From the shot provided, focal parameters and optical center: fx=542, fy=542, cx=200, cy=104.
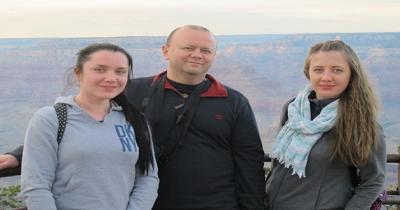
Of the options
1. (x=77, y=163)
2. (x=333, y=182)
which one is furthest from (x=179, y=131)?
(x=333, y=182)

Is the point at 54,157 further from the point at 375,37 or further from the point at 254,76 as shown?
the point at 254,76

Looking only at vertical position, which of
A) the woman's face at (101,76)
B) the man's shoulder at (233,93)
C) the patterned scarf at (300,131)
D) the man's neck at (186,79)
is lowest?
the patterned scarf at (300,131)

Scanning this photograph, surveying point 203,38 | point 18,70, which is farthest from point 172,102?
point 18,70

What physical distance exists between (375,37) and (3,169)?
15850mm

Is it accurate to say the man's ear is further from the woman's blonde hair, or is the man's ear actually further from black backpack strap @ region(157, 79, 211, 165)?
the woman's blonde hair

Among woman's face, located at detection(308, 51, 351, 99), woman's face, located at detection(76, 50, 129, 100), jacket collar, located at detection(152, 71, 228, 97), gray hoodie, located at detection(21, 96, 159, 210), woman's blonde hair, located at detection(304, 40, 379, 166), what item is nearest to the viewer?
gray hoodie, located at detection(21, 96, 159, 210)

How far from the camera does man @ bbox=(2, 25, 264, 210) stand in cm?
277

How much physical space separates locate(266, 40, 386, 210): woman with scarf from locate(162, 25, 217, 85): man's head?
53 centimetres

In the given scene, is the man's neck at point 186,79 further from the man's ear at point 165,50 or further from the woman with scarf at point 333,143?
the woman with scarf at point 333,143

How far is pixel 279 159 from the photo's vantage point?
2867 mm

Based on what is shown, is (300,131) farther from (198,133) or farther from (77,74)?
(77,74)

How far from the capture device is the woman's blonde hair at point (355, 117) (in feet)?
8.59

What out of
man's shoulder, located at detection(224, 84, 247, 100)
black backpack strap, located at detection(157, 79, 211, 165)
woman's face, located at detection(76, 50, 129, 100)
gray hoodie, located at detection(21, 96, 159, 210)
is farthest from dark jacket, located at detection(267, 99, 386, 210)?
woman's face, located at detection(76, 50, 129, 100)

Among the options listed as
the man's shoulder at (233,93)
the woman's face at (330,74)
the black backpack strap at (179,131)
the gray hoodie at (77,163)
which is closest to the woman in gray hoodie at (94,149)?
the gray hoodie at (77,163)
